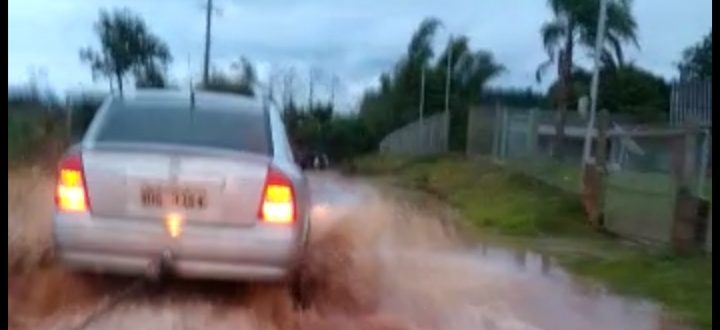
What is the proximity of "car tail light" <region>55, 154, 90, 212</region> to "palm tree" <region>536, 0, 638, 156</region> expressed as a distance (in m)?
1.19

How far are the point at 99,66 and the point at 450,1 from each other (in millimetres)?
873

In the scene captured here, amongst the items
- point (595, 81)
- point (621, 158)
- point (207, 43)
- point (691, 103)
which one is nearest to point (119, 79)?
point (207, 43)

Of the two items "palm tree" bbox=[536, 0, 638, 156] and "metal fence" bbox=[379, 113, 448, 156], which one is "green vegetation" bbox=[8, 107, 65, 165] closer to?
"metal fence" bbox=[379, 113, 448, 156]

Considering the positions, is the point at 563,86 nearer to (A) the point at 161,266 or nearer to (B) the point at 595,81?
(B) the point at 595,81

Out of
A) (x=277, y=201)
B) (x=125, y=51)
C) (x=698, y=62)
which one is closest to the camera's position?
(x=125, y=51)

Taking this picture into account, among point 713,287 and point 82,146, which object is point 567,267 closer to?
point 713,287

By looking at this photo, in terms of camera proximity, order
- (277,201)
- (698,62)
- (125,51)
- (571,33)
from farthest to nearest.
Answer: (698,62) → (571,33) → (277,201) → (125,51)

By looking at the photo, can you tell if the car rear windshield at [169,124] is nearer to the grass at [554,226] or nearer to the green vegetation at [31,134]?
the green vegetation at [31,134]

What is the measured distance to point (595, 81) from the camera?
3.39 metres

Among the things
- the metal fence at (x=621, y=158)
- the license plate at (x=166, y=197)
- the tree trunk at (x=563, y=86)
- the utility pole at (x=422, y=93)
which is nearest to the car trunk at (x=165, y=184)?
the license plate at (x=166, y=197)

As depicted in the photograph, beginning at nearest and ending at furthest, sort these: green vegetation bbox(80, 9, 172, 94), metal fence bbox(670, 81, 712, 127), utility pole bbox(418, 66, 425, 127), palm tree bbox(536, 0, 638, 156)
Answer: green vegetation bbox(80, 9, 172, 94) < utility pole bbox(418, 66, 425, 127) < palm tree bbox(536, 0, 638, 156) < metal fence bbox(670, 81, 712, 127)

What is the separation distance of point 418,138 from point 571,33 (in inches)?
19.2

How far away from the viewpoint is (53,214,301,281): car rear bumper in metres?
3.08

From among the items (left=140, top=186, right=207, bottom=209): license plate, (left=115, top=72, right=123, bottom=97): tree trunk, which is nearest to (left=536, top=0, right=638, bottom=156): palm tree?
(left=140, top=186, right=207, bottom=209): license plate
